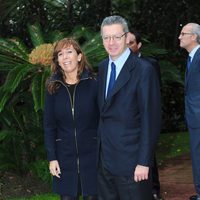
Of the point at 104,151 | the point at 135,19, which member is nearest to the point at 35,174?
the point at 104,151

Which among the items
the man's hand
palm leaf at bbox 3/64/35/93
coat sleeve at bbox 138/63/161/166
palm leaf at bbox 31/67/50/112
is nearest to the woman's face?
coat sleeve at bbox 138/63/161/166

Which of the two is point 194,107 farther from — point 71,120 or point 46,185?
point 46,185

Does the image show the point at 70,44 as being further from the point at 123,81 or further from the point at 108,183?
the point at 108,183

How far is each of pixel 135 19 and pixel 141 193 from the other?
796 cm

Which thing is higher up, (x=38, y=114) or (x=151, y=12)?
(x=151, y=12)

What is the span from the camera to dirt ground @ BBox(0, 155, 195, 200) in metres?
5.98

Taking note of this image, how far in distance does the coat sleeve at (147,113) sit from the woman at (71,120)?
2.09ft

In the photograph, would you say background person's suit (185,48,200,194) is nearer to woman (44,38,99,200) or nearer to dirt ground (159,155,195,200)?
dirt ground (159,155,195,200)

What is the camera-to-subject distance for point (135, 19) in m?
10.8

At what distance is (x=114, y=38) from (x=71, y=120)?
802 millimetres

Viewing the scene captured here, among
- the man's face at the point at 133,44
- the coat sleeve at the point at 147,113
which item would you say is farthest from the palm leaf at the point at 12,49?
the coat sleeve at the point at 147,113

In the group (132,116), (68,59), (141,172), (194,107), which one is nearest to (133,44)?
(194,107)

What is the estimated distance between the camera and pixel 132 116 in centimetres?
314

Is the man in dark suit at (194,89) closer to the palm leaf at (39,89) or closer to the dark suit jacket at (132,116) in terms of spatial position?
the palm leaf at (39,89)
